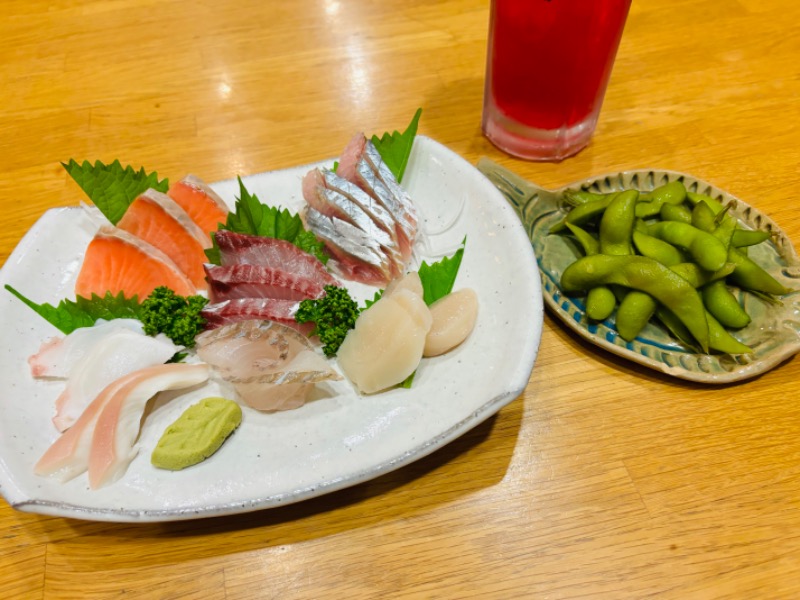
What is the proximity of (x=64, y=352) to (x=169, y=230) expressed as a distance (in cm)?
47

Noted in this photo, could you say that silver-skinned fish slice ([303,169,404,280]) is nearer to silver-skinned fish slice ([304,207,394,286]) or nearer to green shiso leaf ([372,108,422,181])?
silver-skinned fish slice ([304,207,394,286])

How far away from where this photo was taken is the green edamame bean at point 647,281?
1597mm

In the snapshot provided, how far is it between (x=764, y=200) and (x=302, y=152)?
1.79 metres

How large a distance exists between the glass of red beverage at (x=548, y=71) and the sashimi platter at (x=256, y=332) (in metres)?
0.50

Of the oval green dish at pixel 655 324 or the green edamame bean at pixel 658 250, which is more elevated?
the green edamame bean at pixel 658 250

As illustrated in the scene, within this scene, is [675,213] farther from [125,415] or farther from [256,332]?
[125,415]

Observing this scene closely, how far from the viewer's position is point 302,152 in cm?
250

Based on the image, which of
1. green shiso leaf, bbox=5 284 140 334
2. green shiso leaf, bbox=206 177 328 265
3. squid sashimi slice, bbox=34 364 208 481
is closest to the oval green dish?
green shiso leaf, bbox=206 177 328 265

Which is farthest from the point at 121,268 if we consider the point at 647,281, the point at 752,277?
the point at 752,277

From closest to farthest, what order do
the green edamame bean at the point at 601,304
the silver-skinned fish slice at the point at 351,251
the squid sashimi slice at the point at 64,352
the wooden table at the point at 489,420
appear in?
the wooden table at the point at 489,420, the squid sashimi slice at the point at 64,352, the green edamame bean at the point at 601,304, the silver-skinned fish slice at the point at 351,251

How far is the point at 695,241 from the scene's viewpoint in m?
1.69

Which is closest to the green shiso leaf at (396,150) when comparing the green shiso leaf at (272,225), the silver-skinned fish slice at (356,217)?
the silver-skinned fish slice at (356,217)

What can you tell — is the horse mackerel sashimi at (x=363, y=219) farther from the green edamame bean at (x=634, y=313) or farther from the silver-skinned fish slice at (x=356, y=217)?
the green edamame bean at (x=634, y=313)

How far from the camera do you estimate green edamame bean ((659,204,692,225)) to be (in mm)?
1841
